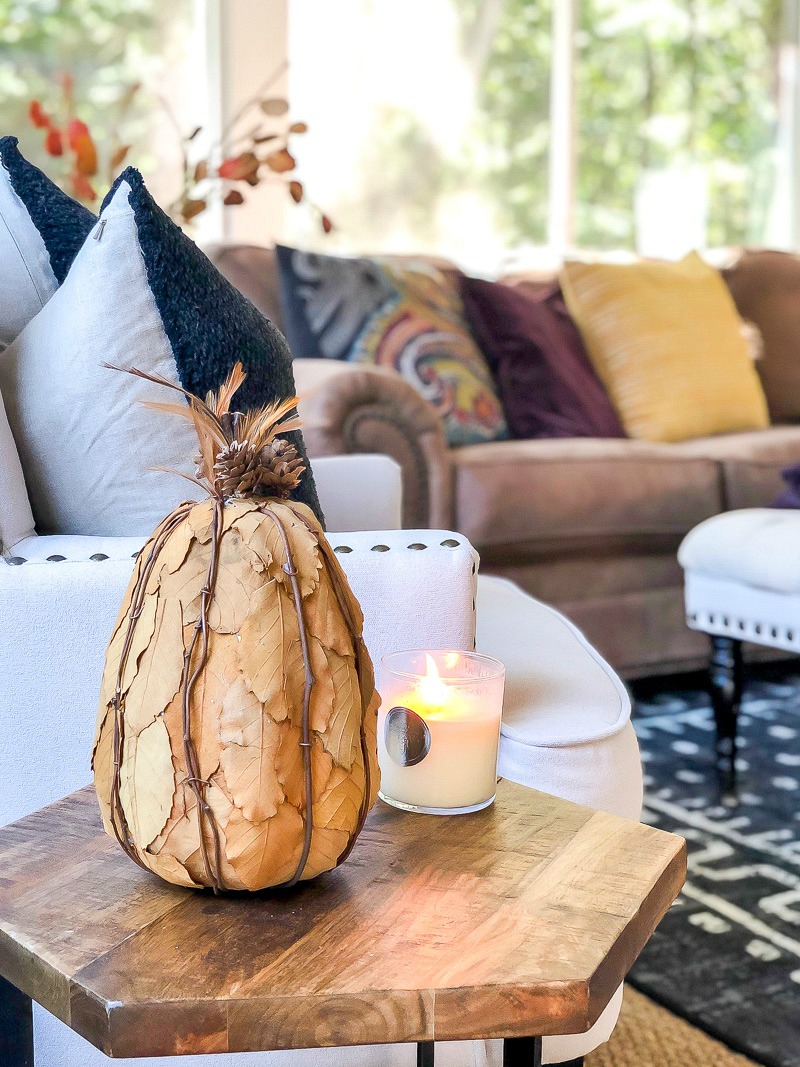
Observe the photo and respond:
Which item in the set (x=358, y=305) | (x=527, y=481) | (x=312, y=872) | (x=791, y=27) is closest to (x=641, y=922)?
(x=312, y=872)

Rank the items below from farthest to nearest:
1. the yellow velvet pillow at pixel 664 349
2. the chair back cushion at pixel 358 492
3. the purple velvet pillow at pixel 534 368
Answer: the yellow velvet pillow at pixel 664 349 < the purple velvet pillow at pixel 534 368 < the chair back cushion at pixel 358 492

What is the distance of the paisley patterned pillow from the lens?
8.45ft

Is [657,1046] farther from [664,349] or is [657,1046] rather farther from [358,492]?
[664,349]

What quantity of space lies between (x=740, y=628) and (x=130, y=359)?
1289 millimetres

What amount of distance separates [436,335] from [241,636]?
7.16 feet

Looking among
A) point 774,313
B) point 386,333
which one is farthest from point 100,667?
point 774,313

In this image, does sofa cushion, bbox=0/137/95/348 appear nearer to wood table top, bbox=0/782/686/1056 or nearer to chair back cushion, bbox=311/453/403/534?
chair back cushion, bbox=311/453/403/534

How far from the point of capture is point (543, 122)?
4301 millimetres

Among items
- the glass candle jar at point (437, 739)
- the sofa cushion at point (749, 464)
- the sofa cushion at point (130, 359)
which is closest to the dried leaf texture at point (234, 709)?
the glass candle jar at point (437, 739)

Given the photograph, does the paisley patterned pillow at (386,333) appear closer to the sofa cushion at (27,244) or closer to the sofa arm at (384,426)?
the sofa arm at (384,426)

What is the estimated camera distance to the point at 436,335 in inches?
105

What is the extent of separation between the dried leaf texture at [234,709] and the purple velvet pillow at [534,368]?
2.21 metres

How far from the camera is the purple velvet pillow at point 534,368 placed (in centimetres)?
277

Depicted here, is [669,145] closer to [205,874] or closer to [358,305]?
[358,305]
